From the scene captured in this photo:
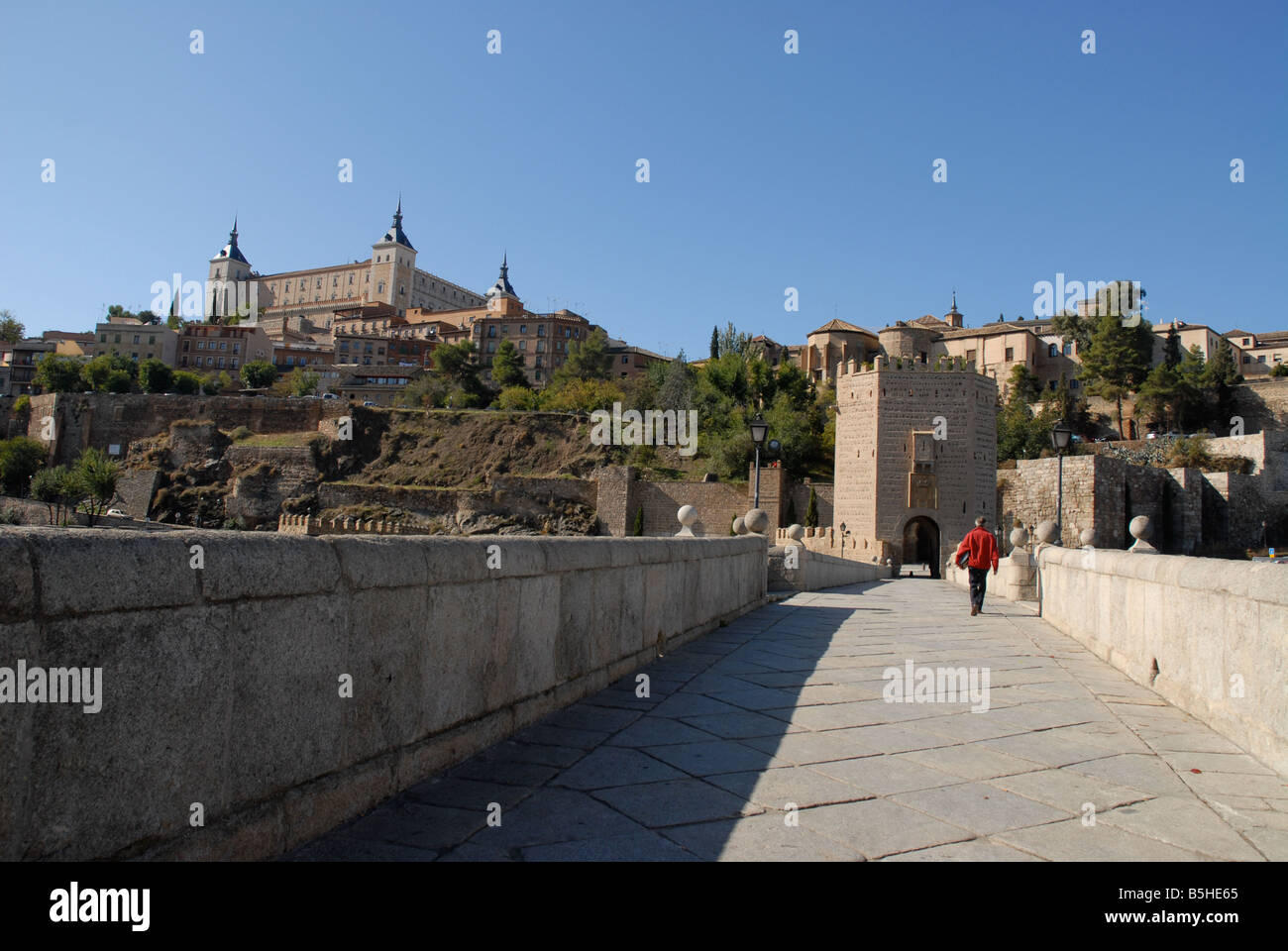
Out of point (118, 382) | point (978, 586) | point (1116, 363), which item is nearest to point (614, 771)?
point (978, 586)

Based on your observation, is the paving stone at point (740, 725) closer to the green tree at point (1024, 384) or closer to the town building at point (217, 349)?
the green tree at point (1024, 384)

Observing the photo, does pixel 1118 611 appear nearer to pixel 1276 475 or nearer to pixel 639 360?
pixel 1276 475

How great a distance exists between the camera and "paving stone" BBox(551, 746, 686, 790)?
363 cm

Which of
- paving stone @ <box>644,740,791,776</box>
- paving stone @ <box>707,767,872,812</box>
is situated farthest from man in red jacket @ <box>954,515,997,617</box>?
paving stone @ <box>707,767,872,812</box>

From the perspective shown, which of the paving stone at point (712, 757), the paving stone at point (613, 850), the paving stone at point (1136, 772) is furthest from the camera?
the paving stone at point (712, 757)

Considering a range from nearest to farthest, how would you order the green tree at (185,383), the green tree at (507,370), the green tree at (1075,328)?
the green tree at (1075,328) → the green tree at (507,370) → the green tree at (185,383)

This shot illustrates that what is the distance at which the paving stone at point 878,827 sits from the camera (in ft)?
9.66

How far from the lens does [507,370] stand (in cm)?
7894

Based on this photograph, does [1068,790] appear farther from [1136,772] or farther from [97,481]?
[97,481]

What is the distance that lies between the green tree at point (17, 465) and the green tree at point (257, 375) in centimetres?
2258

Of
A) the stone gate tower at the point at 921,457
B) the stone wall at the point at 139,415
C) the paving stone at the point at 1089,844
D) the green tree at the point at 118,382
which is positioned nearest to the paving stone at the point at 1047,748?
the paving stone at the point at 1089,844

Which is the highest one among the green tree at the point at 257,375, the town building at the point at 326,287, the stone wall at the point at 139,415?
the town building at the point at 326,287

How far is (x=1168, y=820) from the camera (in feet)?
10.8
